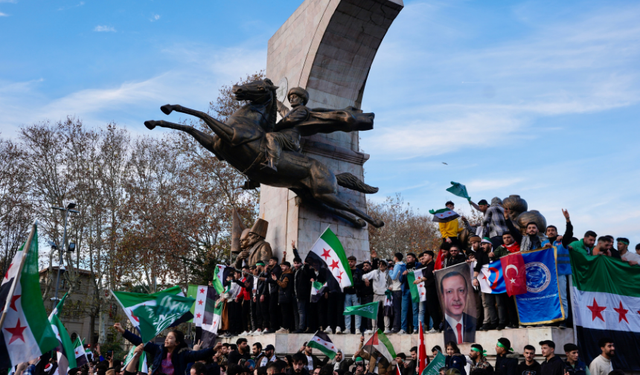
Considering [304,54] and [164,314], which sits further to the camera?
[304,54]

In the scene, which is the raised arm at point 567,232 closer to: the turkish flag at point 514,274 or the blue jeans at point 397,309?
the turkish flag at point 514,274

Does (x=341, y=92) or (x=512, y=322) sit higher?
(x=341, y=92)

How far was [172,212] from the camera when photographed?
29797mm

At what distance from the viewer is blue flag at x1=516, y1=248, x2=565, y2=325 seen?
8.30 meters

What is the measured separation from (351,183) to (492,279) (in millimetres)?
6411

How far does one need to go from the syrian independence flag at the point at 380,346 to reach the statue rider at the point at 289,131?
505 cm

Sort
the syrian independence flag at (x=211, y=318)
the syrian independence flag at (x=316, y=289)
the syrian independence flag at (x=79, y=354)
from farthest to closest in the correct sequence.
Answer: the syrian independence flag at (x=211, y=318), the syrian independence flag at (x=316, y=289), the syrian independence flag at (x=79, y=354)

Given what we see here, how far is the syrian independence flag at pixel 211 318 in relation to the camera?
1413 centimetres

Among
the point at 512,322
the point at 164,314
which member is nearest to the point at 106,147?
the point at 164,314

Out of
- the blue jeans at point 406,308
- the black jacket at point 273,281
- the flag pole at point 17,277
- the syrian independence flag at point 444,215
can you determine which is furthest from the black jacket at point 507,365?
the black jacket at point 273,281

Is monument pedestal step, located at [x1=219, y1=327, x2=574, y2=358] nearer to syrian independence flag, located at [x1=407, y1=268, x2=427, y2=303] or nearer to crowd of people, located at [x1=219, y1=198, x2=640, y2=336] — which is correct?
crowd of people, located at [x1=219, y1=198, x2=640, y2=336]

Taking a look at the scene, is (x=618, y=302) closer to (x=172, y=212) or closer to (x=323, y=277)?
(x=323, y=277)

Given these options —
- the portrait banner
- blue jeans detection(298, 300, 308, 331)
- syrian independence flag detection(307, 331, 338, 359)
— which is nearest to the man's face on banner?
the portrait banner

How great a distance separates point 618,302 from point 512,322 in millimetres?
1750
